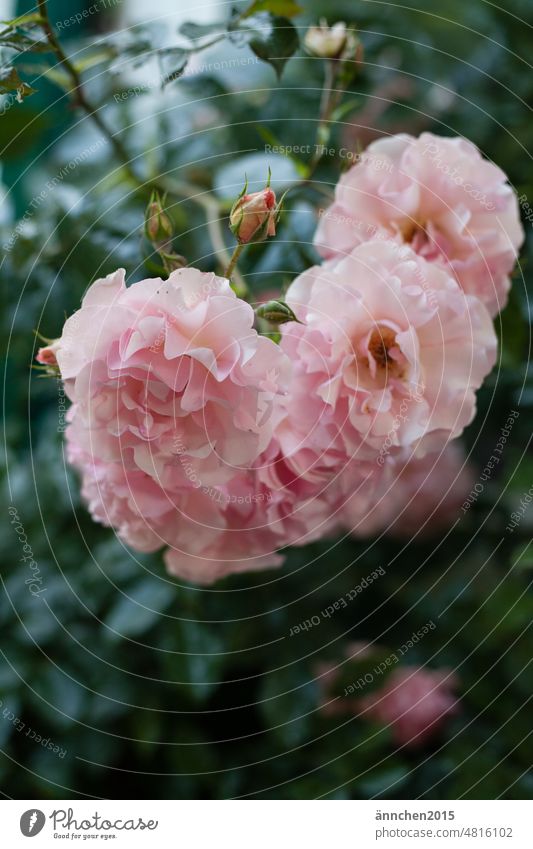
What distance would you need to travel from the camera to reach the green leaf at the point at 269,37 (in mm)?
360

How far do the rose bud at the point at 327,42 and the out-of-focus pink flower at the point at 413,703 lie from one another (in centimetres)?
40

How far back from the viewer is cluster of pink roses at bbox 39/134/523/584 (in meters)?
0.25

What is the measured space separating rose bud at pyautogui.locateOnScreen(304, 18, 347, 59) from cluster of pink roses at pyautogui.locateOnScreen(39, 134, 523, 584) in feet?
0.31

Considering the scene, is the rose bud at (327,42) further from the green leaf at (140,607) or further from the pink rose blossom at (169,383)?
the green leaf at (140,607)

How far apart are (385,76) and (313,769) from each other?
0.50m

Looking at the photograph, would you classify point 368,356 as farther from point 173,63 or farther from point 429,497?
point 429,497

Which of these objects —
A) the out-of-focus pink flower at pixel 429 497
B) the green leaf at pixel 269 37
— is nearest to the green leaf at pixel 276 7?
the green leaf at pixel 269 37

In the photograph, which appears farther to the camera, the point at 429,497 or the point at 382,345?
the point at 429,497

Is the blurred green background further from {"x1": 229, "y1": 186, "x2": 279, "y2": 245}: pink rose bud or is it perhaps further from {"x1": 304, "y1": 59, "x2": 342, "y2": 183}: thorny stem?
{"x1": 229, "y1": 186, "x2": 279, "y2": 245}: pink rose bud

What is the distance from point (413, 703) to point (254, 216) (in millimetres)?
467

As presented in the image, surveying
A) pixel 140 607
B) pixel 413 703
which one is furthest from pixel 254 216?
pixel 413 703

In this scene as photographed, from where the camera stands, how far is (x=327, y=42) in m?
0.41

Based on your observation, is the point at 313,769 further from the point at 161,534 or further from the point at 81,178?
the point at 81,178
